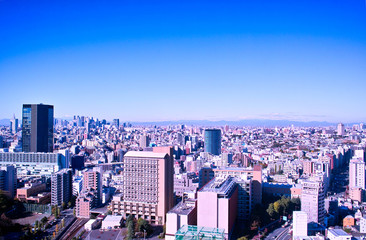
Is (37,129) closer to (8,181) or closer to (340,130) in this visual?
(8,181)

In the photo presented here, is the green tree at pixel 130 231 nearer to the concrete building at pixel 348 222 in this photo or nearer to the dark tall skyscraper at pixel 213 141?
the concrete building at pixel 348 222

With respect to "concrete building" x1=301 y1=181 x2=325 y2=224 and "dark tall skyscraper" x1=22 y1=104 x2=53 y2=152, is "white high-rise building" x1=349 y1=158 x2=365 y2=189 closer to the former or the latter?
"concrete building" x1=301 y1=181 x2=325 y2=224

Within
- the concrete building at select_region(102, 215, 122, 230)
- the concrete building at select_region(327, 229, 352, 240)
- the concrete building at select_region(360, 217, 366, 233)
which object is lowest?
the concrete building at select_region(102, 215, 122, 230)

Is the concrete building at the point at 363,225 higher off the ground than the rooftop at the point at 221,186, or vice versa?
the rooftop at the point at 221,186

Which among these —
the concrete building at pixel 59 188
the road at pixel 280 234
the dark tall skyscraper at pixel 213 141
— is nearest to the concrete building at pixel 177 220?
the road at pixel 280 234

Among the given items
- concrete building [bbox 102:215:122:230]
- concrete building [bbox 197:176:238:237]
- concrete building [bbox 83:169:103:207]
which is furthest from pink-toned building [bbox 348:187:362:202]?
concrete building [bbox 83:169:103:207]

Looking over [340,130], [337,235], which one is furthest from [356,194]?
[340,130]
